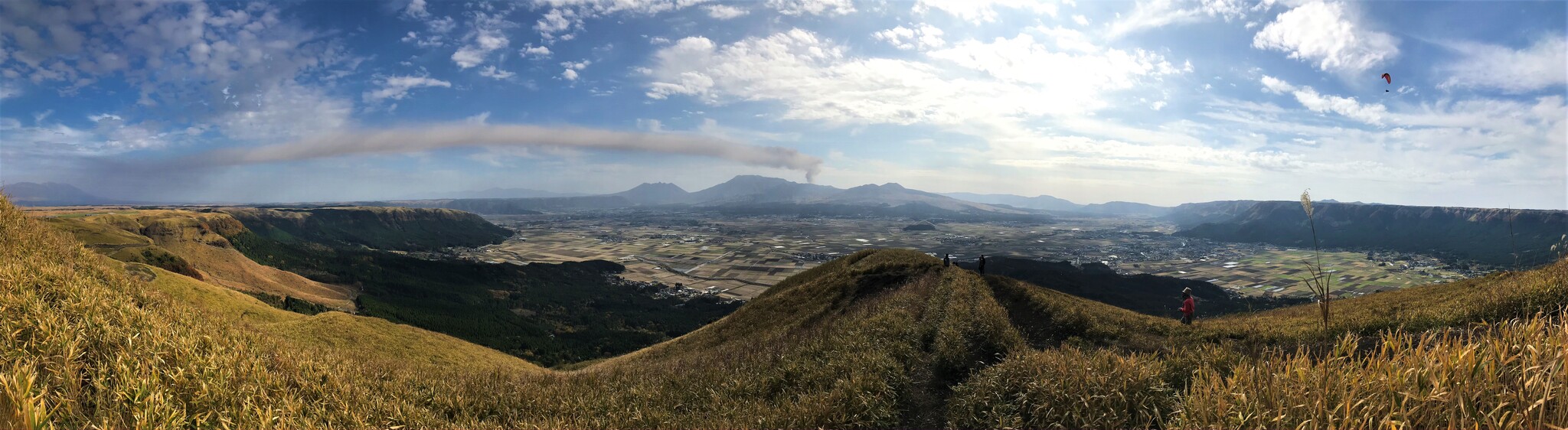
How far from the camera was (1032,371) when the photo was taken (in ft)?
26.0

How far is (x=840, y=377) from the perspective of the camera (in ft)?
32.9

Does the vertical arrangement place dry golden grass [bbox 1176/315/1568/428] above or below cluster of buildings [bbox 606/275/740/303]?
above

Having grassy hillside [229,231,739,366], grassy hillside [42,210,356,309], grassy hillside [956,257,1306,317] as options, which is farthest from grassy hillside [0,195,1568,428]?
grassy hillside [956,257,1306,317]

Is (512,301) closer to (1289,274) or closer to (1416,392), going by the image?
(1416,392)

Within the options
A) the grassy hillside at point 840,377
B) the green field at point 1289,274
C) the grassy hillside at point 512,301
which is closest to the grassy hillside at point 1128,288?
the green field at point 1289,274

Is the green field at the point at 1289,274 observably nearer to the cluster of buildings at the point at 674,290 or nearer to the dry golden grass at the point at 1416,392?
the cluster of buildings at the point at 674,290

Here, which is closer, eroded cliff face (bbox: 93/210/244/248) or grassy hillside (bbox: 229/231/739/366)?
grassy hillside (bbox: 229/231/739/366)

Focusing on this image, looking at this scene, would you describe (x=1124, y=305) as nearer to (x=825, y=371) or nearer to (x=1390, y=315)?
(x=1390, y=315)

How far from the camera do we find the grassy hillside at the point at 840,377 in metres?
4.48

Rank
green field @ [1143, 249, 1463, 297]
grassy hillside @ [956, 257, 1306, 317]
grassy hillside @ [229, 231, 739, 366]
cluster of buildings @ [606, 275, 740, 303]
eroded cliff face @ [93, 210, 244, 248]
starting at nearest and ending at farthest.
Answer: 1. grassy hillside @ [229, 231, 739, 366]
2. grassy hillside @ [956, 257, 1306, 317]
3. eroded cliff face @ [93, 210, 244, 248]
4. green field @ [1143, 249, 1463, 297]
5. cluster of buildings @ [606, 275, 740, 303]

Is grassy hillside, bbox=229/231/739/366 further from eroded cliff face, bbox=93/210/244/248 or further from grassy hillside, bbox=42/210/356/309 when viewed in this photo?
eroded cliff face, bbox=93/210/244/248

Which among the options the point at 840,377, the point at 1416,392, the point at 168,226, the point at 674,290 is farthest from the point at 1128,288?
the point at 168,226

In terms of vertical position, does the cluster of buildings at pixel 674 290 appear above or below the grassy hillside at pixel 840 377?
below

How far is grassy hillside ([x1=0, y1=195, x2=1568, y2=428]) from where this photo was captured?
448cm
